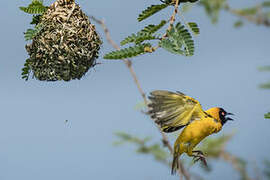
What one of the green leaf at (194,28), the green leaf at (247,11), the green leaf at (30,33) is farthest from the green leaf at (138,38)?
the green leaf at (247,11)

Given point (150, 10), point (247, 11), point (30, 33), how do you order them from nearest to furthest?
point (150, 10)
point (30, 33)
point (247, 11)

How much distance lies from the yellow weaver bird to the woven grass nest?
0.97 metres

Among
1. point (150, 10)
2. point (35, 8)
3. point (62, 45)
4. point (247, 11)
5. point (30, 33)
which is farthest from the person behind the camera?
point (247, 11)

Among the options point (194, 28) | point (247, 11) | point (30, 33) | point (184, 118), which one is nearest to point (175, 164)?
point (184, 118)

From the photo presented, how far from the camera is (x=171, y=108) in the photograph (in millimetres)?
2717

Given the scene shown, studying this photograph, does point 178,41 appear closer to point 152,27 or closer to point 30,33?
point 152,27

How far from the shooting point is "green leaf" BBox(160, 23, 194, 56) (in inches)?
95.3

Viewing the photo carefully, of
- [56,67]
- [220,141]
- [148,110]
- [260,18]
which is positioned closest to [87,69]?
[56,67]

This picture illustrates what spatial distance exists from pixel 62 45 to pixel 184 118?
1.19 meters

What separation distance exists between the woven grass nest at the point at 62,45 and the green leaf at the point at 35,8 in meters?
0.09

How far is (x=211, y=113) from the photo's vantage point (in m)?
3.21

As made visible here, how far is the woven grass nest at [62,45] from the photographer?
3320mm

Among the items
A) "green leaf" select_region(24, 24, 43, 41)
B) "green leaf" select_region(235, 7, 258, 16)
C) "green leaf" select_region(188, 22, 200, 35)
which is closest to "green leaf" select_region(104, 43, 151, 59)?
"green leaf" select_region(188, 22, 200, 35)

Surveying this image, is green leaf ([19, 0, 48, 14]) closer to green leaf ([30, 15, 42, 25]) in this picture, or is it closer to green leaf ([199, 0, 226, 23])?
green leaf ([30, 15, 42, 25])
